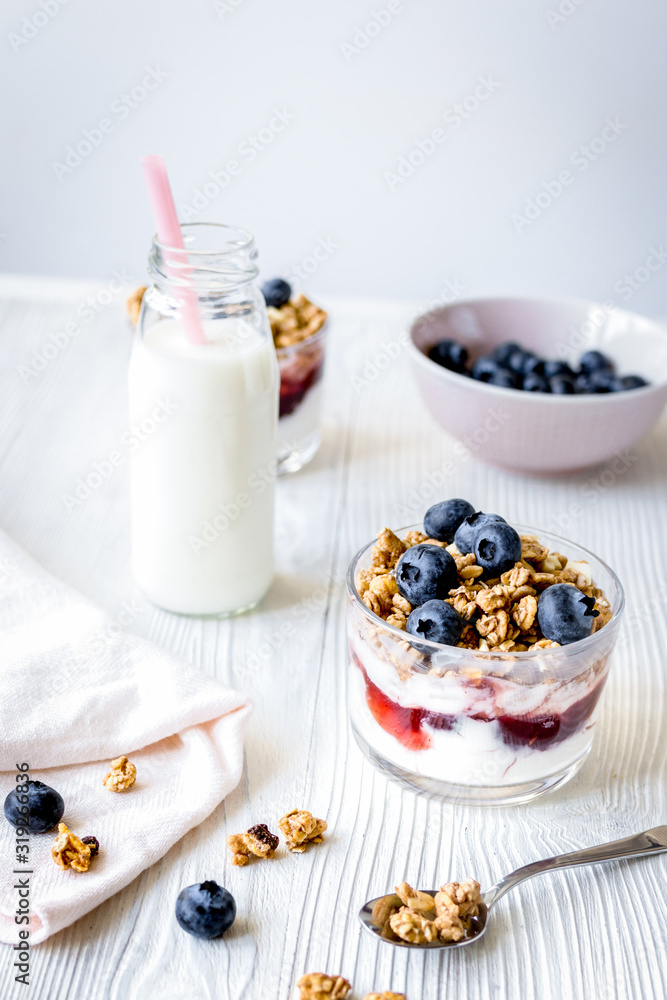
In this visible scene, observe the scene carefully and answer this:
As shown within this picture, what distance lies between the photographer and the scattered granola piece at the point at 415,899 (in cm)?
70

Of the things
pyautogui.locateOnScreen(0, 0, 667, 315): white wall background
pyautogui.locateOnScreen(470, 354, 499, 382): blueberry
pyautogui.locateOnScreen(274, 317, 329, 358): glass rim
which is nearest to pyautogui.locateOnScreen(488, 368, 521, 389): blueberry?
pyautogui.locateOnScreen(470, 354, 499, 382): blueberry

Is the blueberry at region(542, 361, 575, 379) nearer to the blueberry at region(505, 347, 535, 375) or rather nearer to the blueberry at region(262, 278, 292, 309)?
the blueberry at region(505, 347, 535, 375)

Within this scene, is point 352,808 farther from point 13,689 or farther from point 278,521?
point 278,521

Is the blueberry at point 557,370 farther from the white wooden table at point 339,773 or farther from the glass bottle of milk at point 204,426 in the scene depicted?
the glass bottle of milk at point 204,426

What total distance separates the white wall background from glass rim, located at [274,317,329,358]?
105cm

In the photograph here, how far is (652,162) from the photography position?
2.16 m

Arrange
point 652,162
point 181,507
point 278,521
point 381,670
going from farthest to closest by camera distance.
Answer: point 652,162 < point 278,521 < point 181,507 < point 381,670

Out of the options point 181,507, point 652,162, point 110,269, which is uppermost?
point 652,162

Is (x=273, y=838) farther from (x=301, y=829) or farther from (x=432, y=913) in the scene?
(x=432, y=913)

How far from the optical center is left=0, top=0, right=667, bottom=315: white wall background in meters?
2.06

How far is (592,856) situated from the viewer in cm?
75

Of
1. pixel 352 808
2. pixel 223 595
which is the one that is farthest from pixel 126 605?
pixel 352 808

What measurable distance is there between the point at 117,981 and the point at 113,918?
2.1 inches

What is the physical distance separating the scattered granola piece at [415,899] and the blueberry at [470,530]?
11.2 inches
